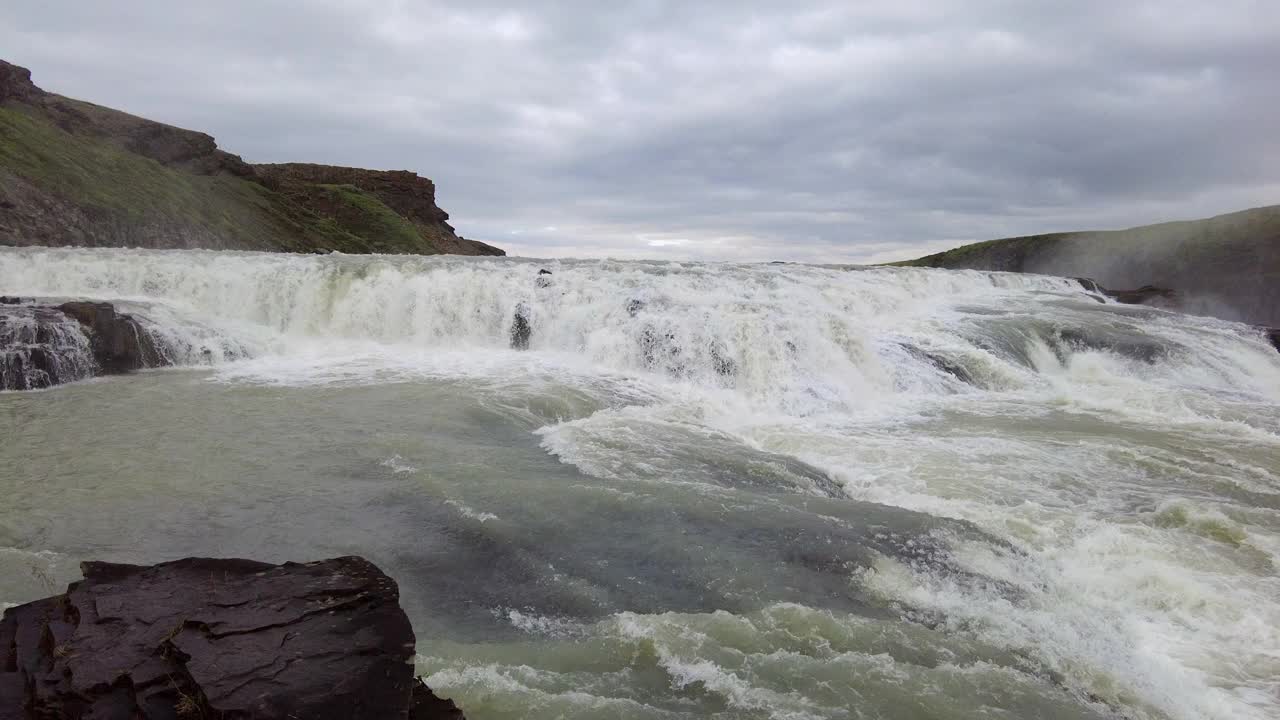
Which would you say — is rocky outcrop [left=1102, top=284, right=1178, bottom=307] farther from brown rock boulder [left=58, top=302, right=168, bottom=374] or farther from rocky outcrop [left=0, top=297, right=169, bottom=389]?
rocky outcrop [left=0, top=297, right=169, bottom=389]

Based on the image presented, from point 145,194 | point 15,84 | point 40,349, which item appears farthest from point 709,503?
point 15,84

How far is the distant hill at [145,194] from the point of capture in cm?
3278

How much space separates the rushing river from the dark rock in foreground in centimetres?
84

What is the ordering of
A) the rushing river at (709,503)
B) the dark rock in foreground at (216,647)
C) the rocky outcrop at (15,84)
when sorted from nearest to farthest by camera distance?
the dark rock in foreground at (216,647)
the rushing river at (709,503)
the rocky outcrop at (15,84)

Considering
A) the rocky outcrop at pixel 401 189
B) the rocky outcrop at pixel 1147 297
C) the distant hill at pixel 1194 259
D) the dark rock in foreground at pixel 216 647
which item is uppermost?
the rocky outcrop at pixel 401 189

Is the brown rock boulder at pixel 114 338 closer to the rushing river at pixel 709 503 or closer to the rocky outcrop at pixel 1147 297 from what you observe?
the rushing river at pixel 709 503

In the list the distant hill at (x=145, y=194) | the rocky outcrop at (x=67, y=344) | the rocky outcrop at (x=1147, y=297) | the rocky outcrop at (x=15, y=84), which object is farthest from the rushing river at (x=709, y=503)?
the rocky outcrop at (x=15, y=84)

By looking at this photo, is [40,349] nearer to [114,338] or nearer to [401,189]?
[114,338]

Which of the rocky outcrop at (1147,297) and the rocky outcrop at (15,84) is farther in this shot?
the rocky outcrop at (15,84)

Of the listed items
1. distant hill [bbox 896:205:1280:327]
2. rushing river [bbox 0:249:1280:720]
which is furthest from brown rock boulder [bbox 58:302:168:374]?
distant hill [bbox 896:205:1280:327]

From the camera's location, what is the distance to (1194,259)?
39.7 meters

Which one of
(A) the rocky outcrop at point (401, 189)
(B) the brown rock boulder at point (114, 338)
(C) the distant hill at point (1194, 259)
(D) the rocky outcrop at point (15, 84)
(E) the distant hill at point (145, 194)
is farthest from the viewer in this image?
(A) the rocky outcrop at point (401, 189)

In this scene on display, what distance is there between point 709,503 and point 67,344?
11.7m

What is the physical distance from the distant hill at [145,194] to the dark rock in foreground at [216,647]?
34.1 meters
